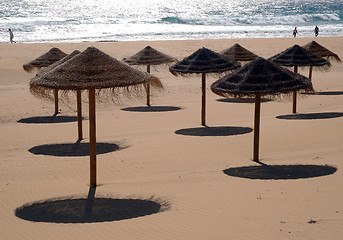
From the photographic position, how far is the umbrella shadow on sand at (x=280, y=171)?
11422mm

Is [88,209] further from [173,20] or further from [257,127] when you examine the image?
[173,20]

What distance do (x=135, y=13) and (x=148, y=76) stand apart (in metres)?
78.3

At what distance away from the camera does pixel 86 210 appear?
964cm

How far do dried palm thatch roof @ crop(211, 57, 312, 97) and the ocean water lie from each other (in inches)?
1639

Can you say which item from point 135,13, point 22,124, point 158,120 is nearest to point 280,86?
point 158,120

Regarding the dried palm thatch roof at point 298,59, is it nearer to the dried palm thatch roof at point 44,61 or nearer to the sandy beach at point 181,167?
the sandy beach at point 181,167

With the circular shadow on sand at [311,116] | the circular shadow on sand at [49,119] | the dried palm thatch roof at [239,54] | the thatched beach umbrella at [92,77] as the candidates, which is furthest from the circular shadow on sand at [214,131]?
the dried palm thatch roof at [239,54]

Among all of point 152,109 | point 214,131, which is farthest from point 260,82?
point 152,109

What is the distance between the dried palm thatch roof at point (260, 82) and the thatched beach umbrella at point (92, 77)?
1.95m

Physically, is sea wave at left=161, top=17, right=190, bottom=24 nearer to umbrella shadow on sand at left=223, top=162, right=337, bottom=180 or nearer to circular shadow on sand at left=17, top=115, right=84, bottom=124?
circular shadow on sand at left=17, top=115, right=84, bottom=124

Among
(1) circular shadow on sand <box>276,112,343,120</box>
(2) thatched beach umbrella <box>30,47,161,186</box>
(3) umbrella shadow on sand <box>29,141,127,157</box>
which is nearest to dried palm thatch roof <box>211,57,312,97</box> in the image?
(2) thatched beach umbrella <box>30,47,161,186</box>

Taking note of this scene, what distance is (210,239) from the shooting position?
827cm

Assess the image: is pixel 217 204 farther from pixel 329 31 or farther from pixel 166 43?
pixel 329 31

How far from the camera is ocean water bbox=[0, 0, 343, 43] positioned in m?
58.7
